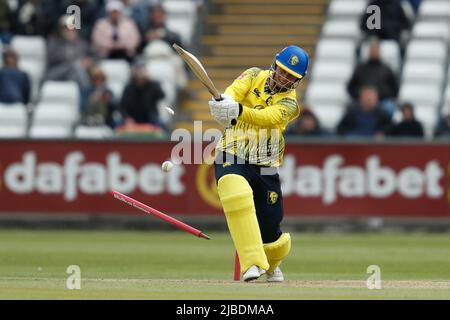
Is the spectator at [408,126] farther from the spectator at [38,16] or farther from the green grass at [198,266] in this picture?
the spectator at [38,16]

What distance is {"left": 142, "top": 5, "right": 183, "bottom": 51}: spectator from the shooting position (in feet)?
79.2

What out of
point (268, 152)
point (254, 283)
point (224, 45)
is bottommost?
point (254, 283)

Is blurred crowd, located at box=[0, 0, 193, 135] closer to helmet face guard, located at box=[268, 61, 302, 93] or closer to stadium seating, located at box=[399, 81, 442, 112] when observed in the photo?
stadium seating, located at box=[399, 81, 442, 112]

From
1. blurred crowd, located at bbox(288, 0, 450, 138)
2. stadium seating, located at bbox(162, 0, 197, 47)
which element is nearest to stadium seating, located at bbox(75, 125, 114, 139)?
blurred crowd, located at bbox(288, 0, 450, 138)

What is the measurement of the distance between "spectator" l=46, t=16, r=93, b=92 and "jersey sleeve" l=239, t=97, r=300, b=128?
11.0m

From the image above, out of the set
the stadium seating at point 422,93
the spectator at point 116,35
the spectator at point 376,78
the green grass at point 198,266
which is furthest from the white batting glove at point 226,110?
the spectator at point 116,35

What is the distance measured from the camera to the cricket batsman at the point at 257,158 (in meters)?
12.8

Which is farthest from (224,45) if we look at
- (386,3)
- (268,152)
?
(268,152)

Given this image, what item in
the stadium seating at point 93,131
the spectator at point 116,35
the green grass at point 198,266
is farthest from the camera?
the spectator at point 116,35

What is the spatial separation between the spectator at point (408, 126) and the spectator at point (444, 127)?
22.6 inches

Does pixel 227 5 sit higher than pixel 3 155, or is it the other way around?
pixel 227 5

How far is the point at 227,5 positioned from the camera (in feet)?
84.9
